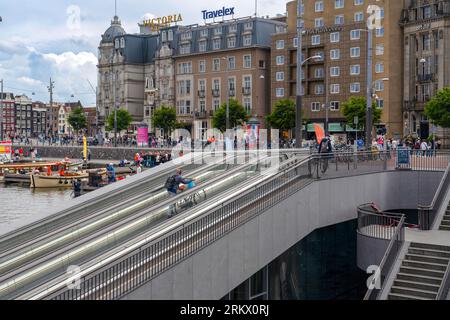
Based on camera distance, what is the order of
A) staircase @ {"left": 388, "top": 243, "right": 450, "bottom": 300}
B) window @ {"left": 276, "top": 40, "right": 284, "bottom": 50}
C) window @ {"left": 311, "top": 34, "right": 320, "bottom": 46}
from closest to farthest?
staircase @ {"left": 388, "top": 243, "right": 450, "bottom": 300}, window @ {"left": 311, "top": 34, "right": 320, "bottom": 46}, window @ {"left": 276, "top": 40, "right": 284, "bottom": 50}

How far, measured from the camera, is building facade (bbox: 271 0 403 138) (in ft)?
248


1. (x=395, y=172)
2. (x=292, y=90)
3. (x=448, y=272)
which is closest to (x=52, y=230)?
(x=448, y=272)

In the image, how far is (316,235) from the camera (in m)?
24.2

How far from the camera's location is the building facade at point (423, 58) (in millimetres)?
71688

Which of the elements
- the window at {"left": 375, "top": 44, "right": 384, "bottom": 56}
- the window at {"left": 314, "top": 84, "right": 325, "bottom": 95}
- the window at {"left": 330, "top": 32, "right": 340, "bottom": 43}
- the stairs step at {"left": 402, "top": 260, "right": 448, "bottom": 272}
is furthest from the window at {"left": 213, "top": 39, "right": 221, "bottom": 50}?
the stairs step at {"left": 402, "top": 260, "right": 448, "bottom": 272}

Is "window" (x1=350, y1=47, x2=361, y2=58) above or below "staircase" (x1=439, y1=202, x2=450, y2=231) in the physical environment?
above

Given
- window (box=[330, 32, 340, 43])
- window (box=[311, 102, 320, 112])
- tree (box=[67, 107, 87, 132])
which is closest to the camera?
window (box=[330, 32, 340, 43])

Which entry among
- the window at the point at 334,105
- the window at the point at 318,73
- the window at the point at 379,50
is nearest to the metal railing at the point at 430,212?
the window at the point at 379,50

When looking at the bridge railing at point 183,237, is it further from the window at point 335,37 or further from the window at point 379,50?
the window at point 335,37

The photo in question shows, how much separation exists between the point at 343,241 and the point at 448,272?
9.80 metres

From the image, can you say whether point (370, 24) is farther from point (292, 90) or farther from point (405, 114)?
point (292, 90)

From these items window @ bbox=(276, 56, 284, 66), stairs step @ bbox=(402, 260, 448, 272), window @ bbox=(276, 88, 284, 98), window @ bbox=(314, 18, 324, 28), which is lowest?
stairs step @ bbox=(402, 260, 448, 272)

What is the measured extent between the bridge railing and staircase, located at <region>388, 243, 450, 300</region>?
0.68m

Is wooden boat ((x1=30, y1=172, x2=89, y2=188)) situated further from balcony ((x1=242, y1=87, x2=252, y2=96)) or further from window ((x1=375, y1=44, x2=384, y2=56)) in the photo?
window ((x1=375, y1=44, x2=384, y2=56))
